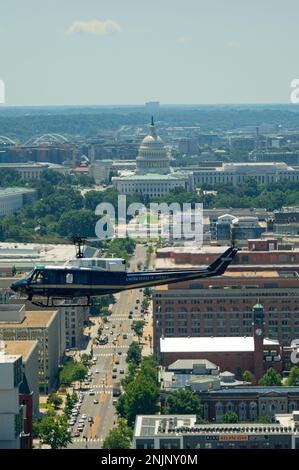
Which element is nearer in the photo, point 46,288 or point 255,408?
point 46,288

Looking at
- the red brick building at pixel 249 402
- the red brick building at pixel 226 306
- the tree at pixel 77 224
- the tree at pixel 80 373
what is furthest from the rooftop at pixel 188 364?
the tree at pixel 77 224

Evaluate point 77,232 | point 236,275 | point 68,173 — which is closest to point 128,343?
point 236,275

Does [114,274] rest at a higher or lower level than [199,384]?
higher

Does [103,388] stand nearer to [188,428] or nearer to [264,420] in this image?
[264,420]

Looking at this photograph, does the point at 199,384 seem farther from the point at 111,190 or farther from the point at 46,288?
the point at 111,190

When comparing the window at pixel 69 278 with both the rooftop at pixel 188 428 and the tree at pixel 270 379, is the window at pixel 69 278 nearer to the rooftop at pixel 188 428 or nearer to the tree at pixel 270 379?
the rooftop at pixel 188 428

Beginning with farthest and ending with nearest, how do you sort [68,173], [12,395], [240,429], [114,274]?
[68,173] < [240,429] < [12,395] < [114,274]

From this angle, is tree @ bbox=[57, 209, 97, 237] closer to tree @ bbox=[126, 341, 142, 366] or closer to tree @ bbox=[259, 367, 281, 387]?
tree @ bbox=[126, 341, 142, 366]
